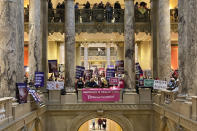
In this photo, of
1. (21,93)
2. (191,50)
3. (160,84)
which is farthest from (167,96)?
(21,93)

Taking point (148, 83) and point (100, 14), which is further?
point (100, 14)

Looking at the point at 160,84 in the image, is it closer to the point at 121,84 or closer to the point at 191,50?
the point at 121,84

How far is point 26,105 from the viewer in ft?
41.7

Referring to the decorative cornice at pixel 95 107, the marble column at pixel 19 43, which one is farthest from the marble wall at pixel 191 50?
the marble column at pixel 19 43

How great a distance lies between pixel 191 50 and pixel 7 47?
25.5 feet

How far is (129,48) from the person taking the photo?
19.1 meters

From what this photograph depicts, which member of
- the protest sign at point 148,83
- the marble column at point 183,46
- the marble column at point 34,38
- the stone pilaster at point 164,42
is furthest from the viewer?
the stone pilaster at point 164,42

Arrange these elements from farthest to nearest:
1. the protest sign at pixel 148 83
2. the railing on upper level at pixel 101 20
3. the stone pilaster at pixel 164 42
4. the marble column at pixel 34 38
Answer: the railing on upper level at pixel 101 20 → the stone pilaster at pixel 164 42 → the marble column at pixel 34 38 → the protest sign at pixel 148 83

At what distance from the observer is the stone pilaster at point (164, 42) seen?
61.2 feet

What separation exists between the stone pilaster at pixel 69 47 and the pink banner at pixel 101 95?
1.83m

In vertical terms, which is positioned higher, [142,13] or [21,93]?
[142,13]

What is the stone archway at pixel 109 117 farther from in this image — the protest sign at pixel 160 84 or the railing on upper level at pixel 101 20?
the railing on upper level at pixel 101 20

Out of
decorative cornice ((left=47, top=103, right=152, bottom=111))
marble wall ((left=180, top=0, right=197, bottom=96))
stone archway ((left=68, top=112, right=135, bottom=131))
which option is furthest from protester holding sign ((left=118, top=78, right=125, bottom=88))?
marble wall ((left=180, top=0, right=197, bottom=96))

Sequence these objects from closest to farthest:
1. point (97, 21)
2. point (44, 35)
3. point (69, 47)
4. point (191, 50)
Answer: point (191, 50)
point (69, 47)
point (44, 35)
point (97, 21)
